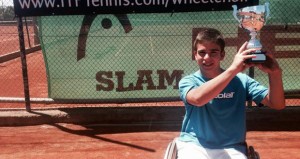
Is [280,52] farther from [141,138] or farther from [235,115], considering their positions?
[235,115]

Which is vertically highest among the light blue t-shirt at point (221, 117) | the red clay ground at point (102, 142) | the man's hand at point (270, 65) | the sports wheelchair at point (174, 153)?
the man's hand at point (270, 65)

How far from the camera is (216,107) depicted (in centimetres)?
237

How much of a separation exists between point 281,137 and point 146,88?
83.8 inches

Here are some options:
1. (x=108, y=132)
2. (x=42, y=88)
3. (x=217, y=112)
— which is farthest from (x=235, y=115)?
(x=42, y=88)

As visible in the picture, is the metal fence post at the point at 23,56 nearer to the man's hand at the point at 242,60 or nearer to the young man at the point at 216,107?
the young man at the point at 216,107

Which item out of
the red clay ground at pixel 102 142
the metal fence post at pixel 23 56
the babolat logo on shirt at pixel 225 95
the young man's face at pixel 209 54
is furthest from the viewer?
the metal fence post at pixel 23 56

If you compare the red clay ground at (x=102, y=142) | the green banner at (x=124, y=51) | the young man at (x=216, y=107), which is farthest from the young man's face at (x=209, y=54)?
the green banner at (x=124, y=51)

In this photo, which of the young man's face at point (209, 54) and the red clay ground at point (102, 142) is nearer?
the young man's face at point (209, 54)

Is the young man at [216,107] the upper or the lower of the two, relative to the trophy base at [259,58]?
lower

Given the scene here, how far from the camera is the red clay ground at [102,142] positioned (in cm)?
456

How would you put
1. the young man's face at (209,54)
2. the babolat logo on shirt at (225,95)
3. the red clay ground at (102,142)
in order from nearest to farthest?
1. the young man's face at (209,54)
2. the babolat logo on shirt at (225,95)
3. the red clay ground at (102,142)

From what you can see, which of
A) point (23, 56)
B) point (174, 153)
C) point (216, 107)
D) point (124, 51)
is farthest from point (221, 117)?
point (23, 56)

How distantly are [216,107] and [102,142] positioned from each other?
9.54 ft

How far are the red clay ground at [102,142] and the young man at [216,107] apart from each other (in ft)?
6.92
